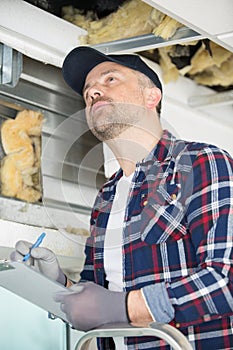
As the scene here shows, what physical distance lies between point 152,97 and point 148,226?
1.39 feet

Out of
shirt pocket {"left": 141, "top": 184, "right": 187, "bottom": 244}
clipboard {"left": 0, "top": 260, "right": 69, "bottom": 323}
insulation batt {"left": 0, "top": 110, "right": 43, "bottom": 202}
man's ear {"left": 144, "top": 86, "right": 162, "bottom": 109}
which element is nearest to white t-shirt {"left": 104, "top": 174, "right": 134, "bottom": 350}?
shirt pocket {"left": 141, "top": 184, "right": 187, "bottom": 244}

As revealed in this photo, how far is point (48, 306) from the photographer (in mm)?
1738

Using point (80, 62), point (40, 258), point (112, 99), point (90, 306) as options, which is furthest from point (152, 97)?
point (90, 306)

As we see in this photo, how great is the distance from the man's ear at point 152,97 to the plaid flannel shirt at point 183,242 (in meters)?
→ 0.13

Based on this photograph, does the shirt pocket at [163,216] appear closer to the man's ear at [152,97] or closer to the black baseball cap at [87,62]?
the man's ear at [152,97]

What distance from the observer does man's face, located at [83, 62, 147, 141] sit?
2.14 meters

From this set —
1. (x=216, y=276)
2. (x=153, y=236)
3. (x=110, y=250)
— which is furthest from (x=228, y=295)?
(x=110, y=250)

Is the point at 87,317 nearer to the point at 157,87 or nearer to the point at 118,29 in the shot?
the point at 157,87

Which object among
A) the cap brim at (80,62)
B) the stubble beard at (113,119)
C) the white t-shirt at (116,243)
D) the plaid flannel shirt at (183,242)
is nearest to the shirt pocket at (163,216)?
the plaid flannel shirt at (183,242)

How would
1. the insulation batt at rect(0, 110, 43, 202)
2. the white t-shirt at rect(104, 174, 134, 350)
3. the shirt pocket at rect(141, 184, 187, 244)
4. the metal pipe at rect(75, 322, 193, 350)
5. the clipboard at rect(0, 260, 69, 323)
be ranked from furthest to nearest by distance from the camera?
the insulation batt at rect(0, 110, 43, 202) → the white t-shirt at rect(104, 174, 134, 350) → the shirt pocket at rect(141, 184, 187, 244) → the clipboard at rect(0, 260, 69, 323) → the metal pipe at rect(75, 322, 193, 350)

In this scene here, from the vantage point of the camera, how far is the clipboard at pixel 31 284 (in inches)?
65.1

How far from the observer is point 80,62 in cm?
224

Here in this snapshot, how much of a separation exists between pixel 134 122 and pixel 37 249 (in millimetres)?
456

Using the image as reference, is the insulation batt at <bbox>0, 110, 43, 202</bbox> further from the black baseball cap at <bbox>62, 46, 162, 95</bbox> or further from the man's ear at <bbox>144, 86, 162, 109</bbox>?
the man's ear at <bbox>144, 86, 162, 109</bbox>
